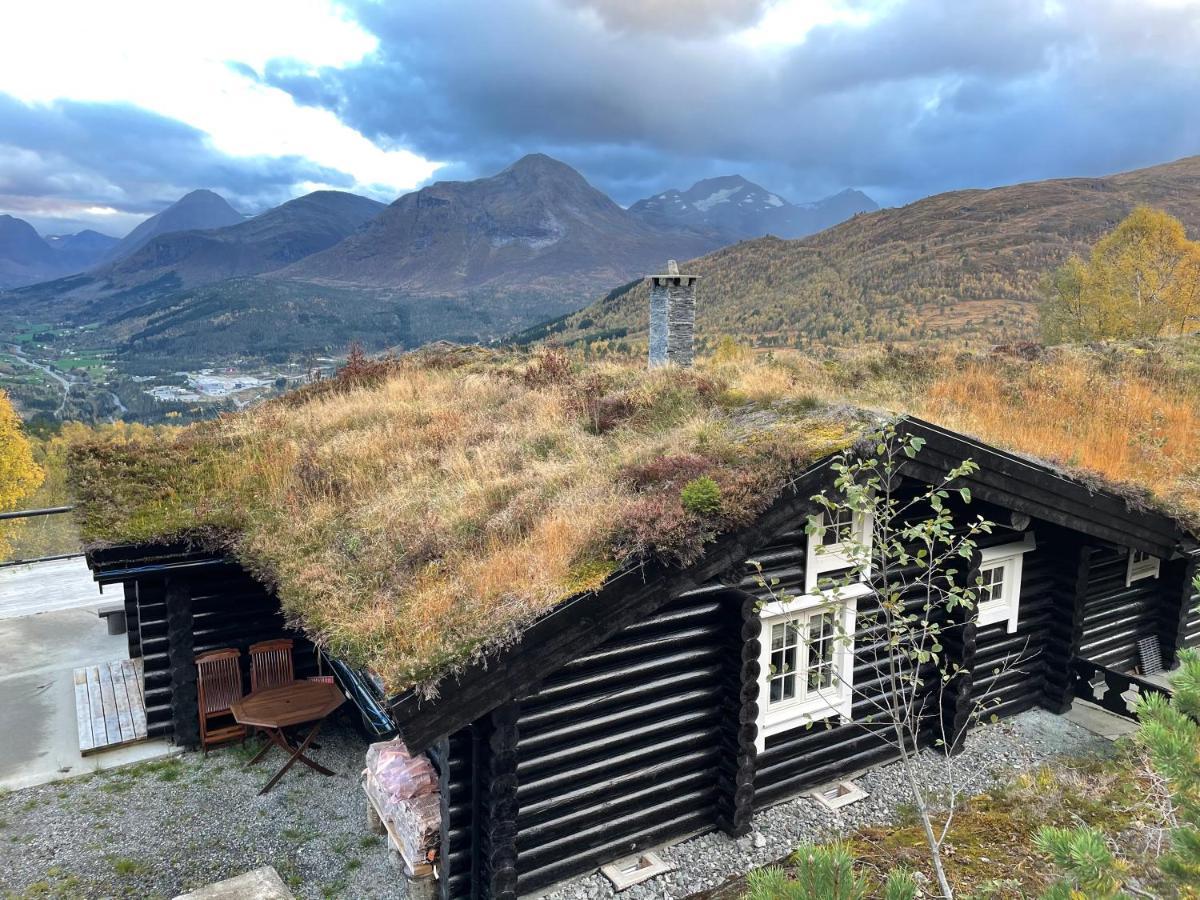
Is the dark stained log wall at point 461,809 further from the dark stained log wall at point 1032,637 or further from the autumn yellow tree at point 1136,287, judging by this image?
the autumn yellow tree at point 1136,287

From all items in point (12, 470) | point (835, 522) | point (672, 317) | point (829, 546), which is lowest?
point (12, 470)

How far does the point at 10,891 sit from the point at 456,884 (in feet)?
13.6

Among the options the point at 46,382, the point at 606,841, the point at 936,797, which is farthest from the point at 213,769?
the point at 46,382

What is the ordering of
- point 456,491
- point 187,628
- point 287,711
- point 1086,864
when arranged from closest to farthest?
point 1086,864
point 287,711
point 456,491
point 187,628

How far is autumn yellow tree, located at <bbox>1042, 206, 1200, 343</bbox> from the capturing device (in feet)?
102

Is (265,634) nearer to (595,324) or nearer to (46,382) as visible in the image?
(595,324)

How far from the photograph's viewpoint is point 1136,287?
3247cm

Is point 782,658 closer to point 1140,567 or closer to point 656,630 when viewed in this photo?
point 656,630

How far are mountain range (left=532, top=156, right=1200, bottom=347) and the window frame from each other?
37.8m

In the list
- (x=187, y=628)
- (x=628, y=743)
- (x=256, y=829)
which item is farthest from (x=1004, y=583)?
(x=187, y=628)

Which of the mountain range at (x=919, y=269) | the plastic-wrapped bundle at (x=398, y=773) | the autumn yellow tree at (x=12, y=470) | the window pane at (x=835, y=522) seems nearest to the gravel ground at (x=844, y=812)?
the plastic-wrapped bundle at (x=398, y=773)

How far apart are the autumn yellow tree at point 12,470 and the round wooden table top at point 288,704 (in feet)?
108

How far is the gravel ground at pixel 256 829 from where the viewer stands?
6.84 m

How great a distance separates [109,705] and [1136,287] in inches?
1531
